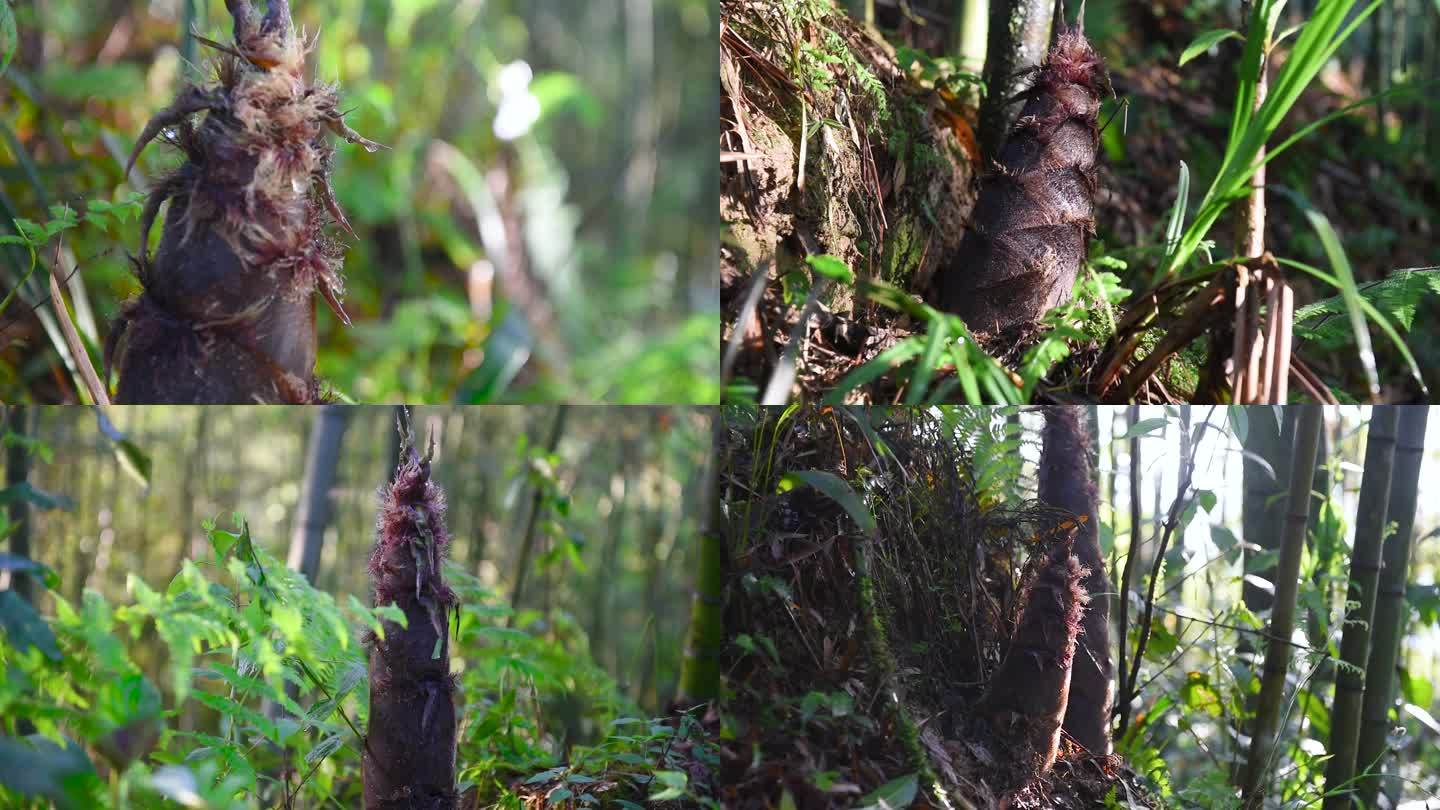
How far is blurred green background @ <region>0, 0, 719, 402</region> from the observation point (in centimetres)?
159

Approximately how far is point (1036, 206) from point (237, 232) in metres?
0.62

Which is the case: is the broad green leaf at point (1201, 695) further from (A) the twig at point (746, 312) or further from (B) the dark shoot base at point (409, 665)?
(B) the dark shoot base at point (409, 665)

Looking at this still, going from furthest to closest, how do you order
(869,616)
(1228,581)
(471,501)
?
(471,501) → (1228,581) → (869,616)

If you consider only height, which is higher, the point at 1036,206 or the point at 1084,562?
the point at 1036,206

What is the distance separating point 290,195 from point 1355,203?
167 cm

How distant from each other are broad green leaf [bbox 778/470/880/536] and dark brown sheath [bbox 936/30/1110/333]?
178 mm

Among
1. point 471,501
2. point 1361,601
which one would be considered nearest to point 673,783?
point 1361,601

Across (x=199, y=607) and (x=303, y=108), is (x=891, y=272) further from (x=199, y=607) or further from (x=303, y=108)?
(x=199, y=607)

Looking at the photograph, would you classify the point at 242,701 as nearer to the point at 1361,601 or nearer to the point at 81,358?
the point at 81,358

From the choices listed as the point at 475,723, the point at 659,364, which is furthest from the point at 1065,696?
the point at 659,364

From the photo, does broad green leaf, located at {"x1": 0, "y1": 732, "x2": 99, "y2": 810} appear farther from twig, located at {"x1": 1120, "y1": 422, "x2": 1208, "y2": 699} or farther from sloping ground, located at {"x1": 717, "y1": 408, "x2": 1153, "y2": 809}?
twig, located at {"x1": 1120, "y1": 422, "x2": 1208, "y2": 699}

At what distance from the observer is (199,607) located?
681mm

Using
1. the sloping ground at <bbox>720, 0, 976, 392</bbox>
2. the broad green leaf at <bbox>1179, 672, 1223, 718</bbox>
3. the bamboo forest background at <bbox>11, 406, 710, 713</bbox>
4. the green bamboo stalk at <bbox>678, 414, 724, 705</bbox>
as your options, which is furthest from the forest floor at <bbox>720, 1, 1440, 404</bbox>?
the bamboo forest background at <bbox>11, 406, 710, 713</bbox>

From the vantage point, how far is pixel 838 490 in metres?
0.75
